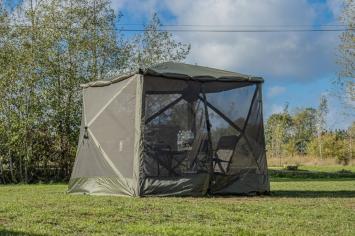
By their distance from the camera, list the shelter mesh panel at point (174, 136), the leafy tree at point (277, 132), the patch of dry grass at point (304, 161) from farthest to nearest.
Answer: the leafy tree at point (277, 132), the patch of dry grass at point (304, 161), the shelter mesh panel at point (174, 136)

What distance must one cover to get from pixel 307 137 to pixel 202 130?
39798 millimetres

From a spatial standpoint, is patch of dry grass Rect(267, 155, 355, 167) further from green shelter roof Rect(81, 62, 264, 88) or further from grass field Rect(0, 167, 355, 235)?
grass field Rect(0, 167, 355, 235)

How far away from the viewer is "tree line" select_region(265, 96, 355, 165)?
39688mm

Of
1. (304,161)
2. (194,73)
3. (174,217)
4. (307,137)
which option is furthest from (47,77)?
(307,137)

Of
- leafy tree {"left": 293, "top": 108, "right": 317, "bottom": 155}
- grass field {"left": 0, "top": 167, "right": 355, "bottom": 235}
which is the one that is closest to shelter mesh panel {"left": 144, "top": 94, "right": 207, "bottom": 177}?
grass field {"left": 0, "top": 167, "right": 355, "bottom": 235}

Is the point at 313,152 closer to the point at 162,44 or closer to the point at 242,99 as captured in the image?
the point at 162,44

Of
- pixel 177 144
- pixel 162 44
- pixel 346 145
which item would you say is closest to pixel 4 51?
pixel 162 44

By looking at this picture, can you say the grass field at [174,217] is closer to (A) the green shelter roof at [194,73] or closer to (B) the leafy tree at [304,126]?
(A) the green shelter roof at [194,73]

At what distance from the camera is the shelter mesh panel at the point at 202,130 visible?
34.9ft

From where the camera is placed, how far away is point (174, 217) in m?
7.18

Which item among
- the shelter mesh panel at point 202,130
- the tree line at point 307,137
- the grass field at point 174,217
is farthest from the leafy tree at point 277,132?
the grass field at point 174,217

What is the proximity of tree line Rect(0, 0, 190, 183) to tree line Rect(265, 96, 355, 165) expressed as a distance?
74.9ft

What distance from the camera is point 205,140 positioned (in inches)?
432

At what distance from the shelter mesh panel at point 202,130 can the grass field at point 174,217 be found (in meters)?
1.41
